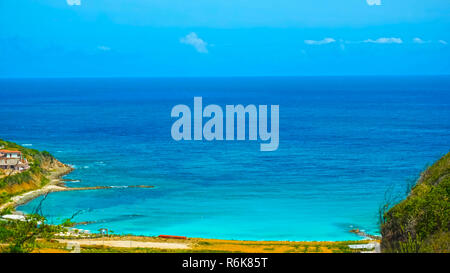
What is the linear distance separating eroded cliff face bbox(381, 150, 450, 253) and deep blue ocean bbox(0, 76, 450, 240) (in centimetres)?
1762

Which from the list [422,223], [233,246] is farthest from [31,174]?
[422,223]

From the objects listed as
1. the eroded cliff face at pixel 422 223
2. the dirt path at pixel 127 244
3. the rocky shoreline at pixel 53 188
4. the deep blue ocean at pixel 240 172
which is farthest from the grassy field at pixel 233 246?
the rocky shoreline at pixel 53 188

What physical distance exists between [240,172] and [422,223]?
43783 millimetres

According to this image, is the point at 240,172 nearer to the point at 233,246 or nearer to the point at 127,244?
the point at 233,246

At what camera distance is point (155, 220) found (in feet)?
154

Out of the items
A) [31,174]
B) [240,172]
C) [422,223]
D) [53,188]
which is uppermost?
[240,172]

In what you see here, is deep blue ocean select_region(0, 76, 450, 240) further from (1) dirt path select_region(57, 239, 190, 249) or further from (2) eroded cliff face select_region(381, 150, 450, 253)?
(2) eroded cliff face select_region(381, 150, 450, 253)

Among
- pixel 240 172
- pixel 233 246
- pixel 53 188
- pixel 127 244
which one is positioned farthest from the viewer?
pixel 240 172

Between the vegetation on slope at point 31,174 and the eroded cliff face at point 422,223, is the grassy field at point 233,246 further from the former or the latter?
the vegetation on slope at point 31,174

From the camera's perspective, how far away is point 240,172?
66375 millimetres

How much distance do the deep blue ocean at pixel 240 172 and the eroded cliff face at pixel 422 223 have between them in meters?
17.6

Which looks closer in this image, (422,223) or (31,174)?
(422,223)

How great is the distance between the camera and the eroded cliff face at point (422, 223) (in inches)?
855
